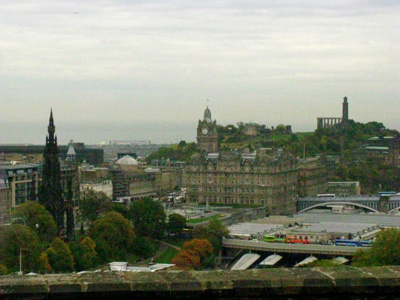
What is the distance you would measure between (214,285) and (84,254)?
44463 millimetres

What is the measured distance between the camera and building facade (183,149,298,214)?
314ft

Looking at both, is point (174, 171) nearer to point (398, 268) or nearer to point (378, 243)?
point (378, 243)

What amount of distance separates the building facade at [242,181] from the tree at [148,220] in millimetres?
26521

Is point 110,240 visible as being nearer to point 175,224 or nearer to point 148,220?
point 148,220

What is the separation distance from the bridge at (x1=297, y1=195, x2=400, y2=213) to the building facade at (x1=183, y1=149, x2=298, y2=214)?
3.06m

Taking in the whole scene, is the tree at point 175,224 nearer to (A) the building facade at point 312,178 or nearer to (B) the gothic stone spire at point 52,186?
(B) the gothic stone spire at point 52,186

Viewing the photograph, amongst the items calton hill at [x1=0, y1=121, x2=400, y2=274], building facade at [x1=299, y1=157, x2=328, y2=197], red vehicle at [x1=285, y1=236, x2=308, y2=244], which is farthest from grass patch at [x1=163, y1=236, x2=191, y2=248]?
building facade at [x1=299, y1=157, x2=328, y2=197]

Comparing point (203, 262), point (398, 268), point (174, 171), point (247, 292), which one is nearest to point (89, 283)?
point (247, 292)

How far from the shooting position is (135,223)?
6900 cm

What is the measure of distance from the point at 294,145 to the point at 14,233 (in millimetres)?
85649

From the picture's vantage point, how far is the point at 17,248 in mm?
48000

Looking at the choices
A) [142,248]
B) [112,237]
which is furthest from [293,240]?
[112,237]

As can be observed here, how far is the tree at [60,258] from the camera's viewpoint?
4900 cm

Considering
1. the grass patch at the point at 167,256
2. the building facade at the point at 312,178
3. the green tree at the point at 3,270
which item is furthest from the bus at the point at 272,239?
the building facade at the point at 312,178
